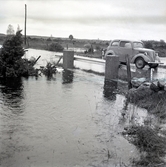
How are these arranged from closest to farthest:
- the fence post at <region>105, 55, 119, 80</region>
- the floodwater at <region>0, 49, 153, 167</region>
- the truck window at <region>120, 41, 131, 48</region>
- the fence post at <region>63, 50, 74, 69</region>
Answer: the floodwater at <region>0, 49, 153, 167</region> → the fence post at <region>105, 55, 119, 80</region> → the fence post at <region>63, 50, 74, 69</region> → the truck window at <region>120, 41, 131, 48</region>

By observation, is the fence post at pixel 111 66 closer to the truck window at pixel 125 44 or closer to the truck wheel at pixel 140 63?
the truck wheel at pixel 140 63

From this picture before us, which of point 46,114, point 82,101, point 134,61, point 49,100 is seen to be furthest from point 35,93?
point 134,61

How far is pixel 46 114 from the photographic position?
862 cm

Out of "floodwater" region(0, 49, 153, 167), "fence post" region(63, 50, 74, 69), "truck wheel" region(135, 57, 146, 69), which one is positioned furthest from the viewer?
"truck wheel" region(135, 57, 146, 69)

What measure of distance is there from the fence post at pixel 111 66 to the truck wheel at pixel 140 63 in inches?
188

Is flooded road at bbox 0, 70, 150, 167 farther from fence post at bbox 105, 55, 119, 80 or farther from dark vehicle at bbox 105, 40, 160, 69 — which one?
dark vehicle at bbox 105, 40, 160, 69

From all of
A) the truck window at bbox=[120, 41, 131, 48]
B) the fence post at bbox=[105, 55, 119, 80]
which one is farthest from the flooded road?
the truck window at bbox=[120, 41, 131, 48]

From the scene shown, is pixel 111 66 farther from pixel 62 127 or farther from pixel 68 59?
pixel 62 127

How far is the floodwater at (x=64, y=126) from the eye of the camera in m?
5.82

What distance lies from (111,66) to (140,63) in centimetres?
506

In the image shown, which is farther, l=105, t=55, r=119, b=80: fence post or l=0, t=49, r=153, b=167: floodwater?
l=105, t=55, r=119, b=80: fence post

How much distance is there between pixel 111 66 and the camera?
15.6m

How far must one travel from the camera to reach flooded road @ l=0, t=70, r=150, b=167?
5.82 m

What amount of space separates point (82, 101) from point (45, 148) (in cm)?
446
